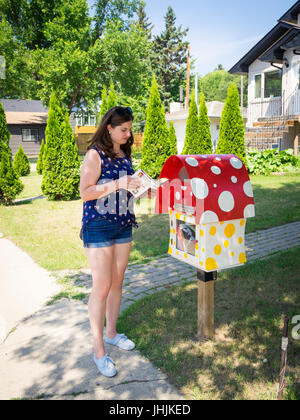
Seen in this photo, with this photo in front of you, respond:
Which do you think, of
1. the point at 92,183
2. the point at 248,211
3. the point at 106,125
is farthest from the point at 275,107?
the point at 92,183

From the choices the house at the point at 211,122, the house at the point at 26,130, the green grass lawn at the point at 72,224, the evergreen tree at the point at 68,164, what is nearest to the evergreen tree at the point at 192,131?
the green grass lawn at the point at 72,224

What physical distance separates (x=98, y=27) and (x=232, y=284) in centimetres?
3353

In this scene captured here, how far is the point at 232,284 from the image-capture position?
4.47 metres

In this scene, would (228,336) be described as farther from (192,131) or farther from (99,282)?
(192,131)

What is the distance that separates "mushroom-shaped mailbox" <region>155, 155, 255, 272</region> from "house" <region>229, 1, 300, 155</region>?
15181 mm

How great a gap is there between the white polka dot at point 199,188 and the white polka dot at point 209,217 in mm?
134

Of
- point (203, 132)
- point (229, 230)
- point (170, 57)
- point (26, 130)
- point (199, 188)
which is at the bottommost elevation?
point (229, 230)

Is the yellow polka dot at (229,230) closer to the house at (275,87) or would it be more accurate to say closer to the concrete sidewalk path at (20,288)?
the concrete sidewalk path at (20,288)

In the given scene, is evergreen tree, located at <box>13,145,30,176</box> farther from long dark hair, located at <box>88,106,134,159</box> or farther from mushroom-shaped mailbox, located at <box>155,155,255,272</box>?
long dark hair, located at <box>88,106,134,159</box>

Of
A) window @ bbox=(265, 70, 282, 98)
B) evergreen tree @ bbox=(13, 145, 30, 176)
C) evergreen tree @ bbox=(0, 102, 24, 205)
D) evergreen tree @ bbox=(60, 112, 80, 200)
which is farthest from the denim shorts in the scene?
window @ bbox=(265, 70, 282, 98)

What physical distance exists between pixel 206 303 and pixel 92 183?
58.4 inches

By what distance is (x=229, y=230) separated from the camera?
294cm

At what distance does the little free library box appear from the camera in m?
2.73
